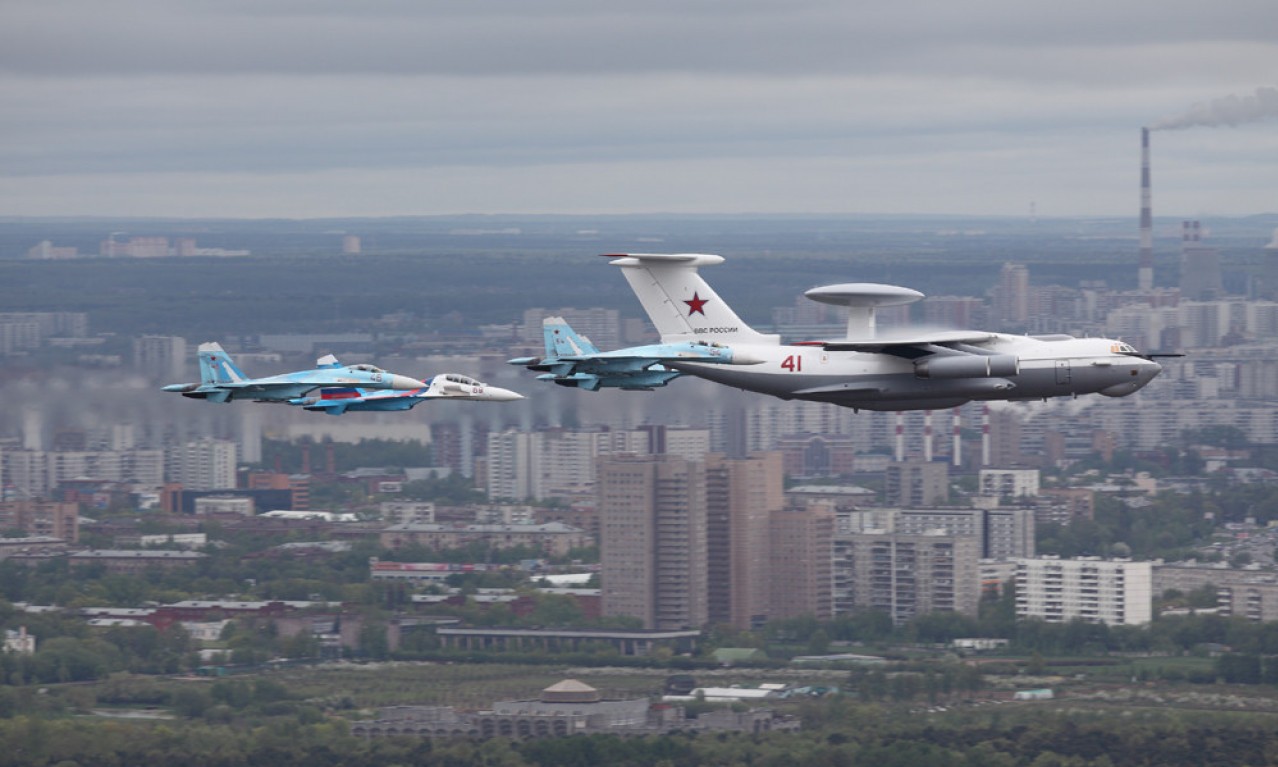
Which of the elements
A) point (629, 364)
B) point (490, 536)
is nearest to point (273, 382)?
point (629, 364)

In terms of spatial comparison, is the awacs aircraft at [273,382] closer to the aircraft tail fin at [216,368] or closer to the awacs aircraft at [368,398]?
the aircraft tail fin at [216,368]

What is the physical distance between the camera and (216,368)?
44.7m

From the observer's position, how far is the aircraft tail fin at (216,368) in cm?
4447

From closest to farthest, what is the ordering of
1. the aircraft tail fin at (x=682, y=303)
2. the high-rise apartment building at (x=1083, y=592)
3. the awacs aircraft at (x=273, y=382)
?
the awacs aircraft at (x=273, y=382)
the aircraft tail fin at (x=682, y=303)
the high-rise apartment building at (x=1083, y=592)

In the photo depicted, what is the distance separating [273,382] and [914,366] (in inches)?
448

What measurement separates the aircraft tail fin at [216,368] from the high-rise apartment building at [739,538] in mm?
96173

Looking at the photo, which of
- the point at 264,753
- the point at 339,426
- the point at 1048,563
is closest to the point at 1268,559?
the point at 1048,563

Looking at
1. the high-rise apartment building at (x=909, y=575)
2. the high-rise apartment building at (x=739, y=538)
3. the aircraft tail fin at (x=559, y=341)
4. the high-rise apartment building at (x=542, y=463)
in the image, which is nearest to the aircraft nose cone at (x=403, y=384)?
the aircraft tail fin at (x=559, y=341)

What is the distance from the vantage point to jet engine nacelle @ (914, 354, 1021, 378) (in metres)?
42.3

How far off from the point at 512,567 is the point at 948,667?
44.8 meters

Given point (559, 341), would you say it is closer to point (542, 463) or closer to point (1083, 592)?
point (1083, 592)

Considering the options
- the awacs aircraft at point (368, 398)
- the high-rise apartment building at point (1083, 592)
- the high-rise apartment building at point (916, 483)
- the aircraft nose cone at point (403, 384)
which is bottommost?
the high-rise apartment building at point (1083, 592)

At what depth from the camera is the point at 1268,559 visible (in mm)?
161000

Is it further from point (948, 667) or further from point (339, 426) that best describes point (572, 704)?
point (339, 426)
